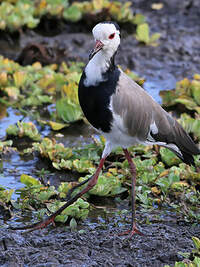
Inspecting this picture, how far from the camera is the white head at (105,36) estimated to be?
135 inches

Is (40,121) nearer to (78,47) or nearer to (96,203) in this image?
(96,203)

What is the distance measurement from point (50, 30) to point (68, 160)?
3198 mm

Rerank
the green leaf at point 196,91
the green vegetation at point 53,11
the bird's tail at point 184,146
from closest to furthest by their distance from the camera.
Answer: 1. the bird's tail at point 184,146
2. the green leaf at point 196,91
3. the green vegetation at point 53,11

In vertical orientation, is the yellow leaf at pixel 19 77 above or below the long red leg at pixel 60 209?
above

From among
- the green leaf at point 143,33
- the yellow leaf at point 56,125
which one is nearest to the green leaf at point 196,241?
the yellow leaf at point 56,125

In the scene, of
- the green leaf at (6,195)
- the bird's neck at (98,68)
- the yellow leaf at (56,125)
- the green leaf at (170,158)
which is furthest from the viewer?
the yellow leaf at (56,125)

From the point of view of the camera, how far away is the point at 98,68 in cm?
351

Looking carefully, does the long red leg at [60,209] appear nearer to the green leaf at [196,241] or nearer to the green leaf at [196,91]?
the green leaf at [196,241]

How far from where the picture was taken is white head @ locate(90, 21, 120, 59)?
135 inches

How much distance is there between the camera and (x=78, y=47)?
692cm

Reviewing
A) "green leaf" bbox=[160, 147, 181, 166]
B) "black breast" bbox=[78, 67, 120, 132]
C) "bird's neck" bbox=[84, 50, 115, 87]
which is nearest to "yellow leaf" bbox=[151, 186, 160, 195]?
"green leaf" bbox=[160, 147, 181, 166]

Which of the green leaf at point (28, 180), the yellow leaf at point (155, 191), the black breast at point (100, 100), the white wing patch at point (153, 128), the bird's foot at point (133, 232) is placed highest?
the black breast at point (100, 100)

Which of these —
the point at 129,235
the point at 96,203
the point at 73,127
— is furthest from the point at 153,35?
the point at 129,235

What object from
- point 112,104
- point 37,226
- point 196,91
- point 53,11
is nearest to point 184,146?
point 112,104
